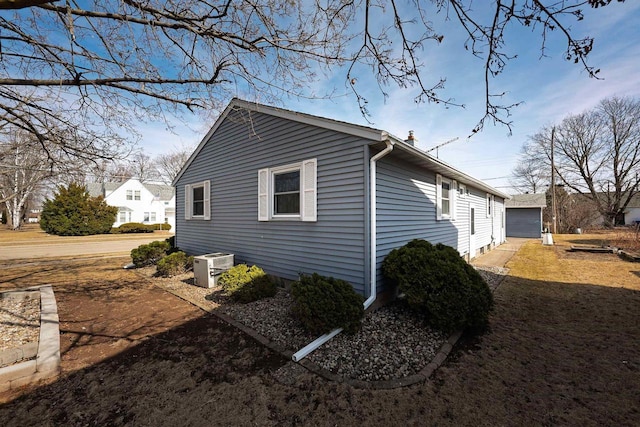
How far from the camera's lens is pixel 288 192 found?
630cm

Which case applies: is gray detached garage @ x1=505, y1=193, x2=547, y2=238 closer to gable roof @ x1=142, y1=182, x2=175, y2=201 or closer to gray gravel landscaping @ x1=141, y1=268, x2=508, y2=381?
gray gravel landscaping @ x1=141, y1=268, x2=508, y2=381

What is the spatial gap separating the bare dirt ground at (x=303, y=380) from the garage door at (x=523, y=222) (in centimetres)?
1759

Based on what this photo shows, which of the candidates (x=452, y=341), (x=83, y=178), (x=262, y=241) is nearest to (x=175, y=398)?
(x=452, y=341)

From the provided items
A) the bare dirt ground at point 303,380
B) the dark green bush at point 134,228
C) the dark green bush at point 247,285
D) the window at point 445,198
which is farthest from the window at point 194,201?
the dark green bush at point 134,228

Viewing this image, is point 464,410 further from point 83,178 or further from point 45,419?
point 83,178

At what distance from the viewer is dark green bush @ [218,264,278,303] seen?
217 inches

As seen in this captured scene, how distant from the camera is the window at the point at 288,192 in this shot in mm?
5629

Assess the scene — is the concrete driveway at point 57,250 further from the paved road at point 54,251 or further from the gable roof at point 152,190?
the gable roof at point 152,190

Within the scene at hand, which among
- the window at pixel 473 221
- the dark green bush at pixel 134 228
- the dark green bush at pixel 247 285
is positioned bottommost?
the dark green bush at pixel 247 285

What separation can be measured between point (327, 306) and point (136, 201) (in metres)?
37.1

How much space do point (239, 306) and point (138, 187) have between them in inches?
1402

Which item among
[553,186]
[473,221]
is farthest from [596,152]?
[473,221]

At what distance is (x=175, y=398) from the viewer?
278cm

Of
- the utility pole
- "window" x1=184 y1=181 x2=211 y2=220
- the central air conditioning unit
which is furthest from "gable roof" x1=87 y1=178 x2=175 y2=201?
the utility pole
